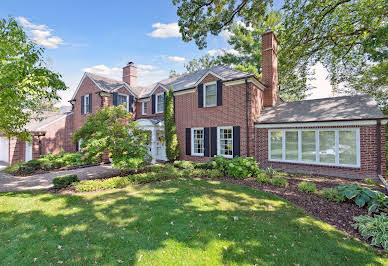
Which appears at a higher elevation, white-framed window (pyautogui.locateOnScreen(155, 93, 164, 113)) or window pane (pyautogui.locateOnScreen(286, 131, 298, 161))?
white-framed window (pyautogui.locateOnScreen(155, 93, 164, 113))

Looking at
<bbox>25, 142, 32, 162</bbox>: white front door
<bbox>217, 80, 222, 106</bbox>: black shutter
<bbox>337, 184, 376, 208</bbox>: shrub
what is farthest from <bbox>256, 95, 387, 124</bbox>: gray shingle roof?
<bbox>25, 142, 32, 162</bbox>: white front door

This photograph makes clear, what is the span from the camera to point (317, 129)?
33.1ft

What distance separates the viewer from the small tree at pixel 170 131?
1356cm

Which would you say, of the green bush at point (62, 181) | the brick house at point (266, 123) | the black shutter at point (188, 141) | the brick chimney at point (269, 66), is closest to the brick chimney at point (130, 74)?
the brick house at point (266, 123)

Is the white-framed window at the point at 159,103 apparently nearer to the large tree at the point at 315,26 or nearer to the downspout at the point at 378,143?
the large tree at the point at 315,26

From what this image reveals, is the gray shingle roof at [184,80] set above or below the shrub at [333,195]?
above

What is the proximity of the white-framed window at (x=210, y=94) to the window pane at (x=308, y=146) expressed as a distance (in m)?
5.93

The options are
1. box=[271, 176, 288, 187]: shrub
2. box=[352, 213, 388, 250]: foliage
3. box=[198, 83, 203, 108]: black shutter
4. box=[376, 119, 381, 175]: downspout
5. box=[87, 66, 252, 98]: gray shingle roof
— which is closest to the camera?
box=[352, 213, 388, 250]: foliage

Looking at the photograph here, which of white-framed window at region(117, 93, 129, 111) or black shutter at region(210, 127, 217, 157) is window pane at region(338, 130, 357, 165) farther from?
white-framed window at region(117, 93, 129, 111)

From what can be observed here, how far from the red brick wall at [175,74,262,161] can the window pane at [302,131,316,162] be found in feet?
9.48

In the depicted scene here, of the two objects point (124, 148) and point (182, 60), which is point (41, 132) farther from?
point (182, 60)

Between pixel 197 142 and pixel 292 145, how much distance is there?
6.34 metres

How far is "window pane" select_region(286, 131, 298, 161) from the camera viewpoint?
10799 mm

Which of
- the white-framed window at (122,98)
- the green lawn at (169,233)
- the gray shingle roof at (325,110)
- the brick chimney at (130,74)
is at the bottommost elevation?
the green lawn at (169,233)
